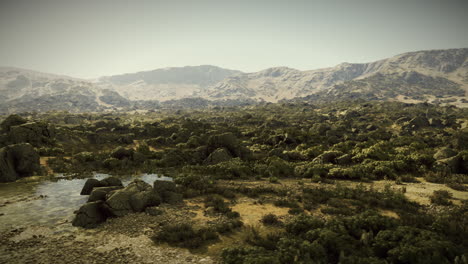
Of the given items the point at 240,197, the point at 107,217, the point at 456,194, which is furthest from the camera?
the point at 240,197

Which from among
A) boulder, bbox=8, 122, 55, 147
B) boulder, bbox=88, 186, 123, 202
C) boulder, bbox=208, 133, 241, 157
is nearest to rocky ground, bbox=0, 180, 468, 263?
boulder, bbox=88, 186, 123, 202

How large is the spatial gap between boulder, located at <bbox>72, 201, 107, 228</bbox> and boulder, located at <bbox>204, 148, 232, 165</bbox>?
15980mm

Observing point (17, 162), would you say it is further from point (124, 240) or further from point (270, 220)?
point (270, 220)

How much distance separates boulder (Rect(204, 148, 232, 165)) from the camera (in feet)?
97.9

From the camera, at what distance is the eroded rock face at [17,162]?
882 inches

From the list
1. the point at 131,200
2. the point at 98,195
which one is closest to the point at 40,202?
the point at 98,195

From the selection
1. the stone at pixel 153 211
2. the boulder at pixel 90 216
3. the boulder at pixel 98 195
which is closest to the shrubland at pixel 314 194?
the stone at pixel 153 211

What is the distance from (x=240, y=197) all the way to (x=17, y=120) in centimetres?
4815

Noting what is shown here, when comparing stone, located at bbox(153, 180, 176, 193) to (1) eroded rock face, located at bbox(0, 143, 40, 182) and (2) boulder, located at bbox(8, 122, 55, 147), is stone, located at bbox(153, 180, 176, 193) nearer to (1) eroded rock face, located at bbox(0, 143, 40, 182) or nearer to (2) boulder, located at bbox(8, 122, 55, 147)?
(1) eroded rock face, located at bbox(0, 143, 40, 182)

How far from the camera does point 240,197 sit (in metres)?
18.9

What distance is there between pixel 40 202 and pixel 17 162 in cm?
1062

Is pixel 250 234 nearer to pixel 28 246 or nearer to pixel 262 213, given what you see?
pixel 262 213

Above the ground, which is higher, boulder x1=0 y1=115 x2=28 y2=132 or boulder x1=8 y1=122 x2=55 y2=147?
boulder x1=0 y1=115 x2=28 y2=132

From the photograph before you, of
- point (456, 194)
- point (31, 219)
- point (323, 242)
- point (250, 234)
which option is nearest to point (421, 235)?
point (323, 242)
